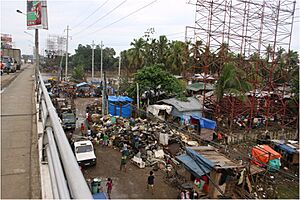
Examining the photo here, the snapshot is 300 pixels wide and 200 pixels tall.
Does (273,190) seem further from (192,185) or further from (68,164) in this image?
(68,164)

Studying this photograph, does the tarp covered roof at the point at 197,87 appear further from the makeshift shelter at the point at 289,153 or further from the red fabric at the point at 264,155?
the red fabric at the point at 264,155

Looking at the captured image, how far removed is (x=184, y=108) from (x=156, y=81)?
14.1ft

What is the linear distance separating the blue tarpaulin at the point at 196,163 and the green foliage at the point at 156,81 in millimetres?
10515

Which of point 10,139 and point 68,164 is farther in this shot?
point 10,139

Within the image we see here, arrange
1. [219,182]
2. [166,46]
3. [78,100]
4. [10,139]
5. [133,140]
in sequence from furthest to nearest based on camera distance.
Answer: [166,46] < [78,100] < [133,140] < [219,182] < [10,139]

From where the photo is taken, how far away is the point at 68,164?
1.03 metres

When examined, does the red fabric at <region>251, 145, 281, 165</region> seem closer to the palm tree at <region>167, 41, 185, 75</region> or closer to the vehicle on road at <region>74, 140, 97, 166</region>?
the vehicle on road at <region>74, 140, 97, 166</region>

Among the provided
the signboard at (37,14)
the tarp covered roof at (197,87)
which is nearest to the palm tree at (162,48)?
the tarp covered roof at (197,87)

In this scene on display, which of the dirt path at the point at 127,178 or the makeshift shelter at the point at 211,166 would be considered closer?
the makeshift shelter at the point at 211,166

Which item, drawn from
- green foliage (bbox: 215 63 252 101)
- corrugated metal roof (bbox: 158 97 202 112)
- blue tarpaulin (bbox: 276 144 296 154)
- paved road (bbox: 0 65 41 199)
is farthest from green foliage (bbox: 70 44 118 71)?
paved road (bbox: 0 65 41 199)

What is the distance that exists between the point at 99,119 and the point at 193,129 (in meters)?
6.80

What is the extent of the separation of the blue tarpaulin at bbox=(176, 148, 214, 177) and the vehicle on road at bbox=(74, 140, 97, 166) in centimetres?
410

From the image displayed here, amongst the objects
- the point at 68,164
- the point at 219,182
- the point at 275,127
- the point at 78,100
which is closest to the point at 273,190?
the point at 219,182

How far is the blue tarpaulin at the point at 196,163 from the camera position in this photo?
33.6 feet
